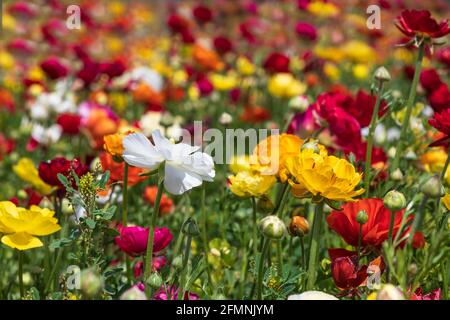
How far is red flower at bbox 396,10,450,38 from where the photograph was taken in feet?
3.70

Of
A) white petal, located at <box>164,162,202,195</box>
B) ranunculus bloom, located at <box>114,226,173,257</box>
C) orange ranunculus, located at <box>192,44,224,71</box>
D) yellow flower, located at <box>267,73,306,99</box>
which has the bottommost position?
A: ranunculus bloom, located at <box>114,226,173,257</box>

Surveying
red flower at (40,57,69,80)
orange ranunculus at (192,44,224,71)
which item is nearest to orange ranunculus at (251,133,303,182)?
red flower at (40,57,69,80)

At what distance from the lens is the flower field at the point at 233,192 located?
89 cm

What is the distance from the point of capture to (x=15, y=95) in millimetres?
3297

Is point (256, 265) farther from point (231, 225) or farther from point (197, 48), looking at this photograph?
point (197, 48)

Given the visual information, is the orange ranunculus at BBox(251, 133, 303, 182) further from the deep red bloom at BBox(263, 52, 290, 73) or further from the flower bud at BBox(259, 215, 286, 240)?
the deep red bloom at BBox(263, 52, 290, 73)

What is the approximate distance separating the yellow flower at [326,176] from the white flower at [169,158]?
0.35 ft

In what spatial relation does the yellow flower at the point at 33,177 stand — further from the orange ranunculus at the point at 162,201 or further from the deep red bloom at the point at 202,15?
the deep red bloom at the point at 202,15

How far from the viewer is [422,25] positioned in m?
1.13

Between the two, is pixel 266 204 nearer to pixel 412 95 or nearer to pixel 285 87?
pixel 412 95
